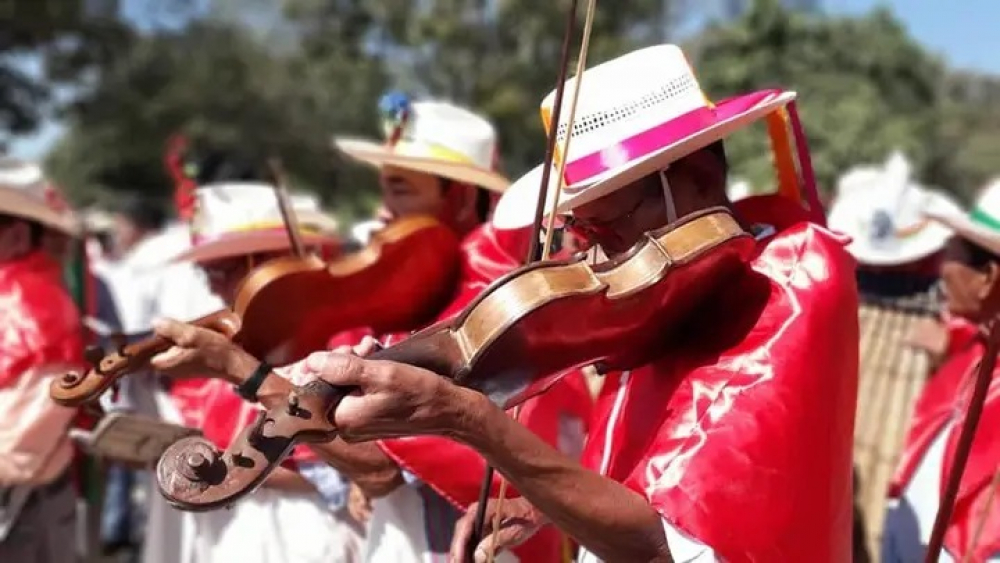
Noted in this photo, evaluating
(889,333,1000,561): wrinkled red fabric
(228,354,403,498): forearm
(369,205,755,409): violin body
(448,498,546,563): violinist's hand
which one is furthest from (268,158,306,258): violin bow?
(889,333,1000,561): wrinkled red fabric

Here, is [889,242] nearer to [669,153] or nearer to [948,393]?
[948,393]

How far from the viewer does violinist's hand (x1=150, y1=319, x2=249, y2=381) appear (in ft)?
7.76

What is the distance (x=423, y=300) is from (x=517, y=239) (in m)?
0.32

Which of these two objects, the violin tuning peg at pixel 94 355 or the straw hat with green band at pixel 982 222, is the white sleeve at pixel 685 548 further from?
the straw hat with green band at pixel 982 222

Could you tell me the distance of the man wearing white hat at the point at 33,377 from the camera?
11.4 feet

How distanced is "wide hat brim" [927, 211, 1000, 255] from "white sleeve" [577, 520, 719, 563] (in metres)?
1.87

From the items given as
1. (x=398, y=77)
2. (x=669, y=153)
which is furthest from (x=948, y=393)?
(x=398, y=77)

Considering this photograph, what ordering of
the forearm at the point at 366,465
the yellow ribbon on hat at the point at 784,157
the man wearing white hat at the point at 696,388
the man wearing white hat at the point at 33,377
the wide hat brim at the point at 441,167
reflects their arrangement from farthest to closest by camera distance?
the man wearing white hat at the point at 33,377 → the wide hat brim at the point at 441,167 → the forearm at the point at 366,465 → the yellow ribbon on hat at the point at 784,157 → the man wearing white hat at the point at 696,388

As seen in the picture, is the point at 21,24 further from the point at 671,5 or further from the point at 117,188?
the point at 671,5

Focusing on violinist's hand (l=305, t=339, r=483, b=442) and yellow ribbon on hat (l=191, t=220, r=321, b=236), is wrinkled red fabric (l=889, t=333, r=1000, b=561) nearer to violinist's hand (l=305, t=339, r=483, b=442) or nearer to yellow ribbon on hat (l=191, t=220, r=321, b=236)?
violinist's hand (l=305, t=339, r=483, b=442)

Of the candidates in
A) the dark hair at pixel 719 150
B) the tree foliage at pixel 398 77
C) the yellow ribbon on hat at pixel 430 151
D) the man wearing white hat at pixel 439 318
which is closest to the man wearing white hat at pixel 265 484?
the man wearing white hat at pixel 439 318

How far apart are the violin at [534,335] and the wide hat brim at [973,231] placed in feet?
5.37

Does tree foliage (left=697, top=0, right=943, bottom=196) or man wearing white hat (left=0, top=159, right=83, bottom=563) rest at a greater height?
man wearing white hat (left=0, top=159, right=83, bottom=563)

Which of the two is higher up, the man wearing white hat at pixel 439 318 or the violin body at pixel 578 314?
the violin body at pixel 578 314
